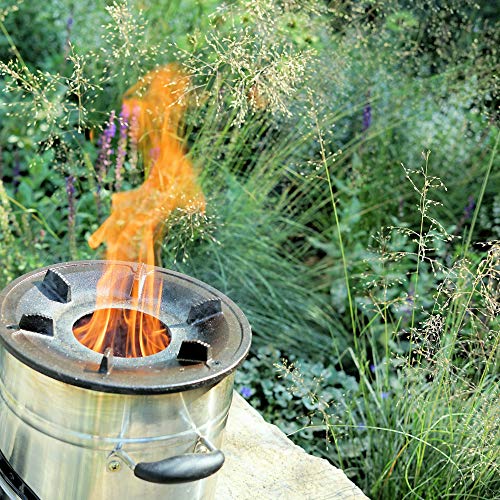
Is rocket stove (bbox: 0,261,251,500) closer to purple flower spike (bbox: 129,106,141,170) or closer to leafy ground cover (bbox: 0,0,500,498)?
leafy ground cover (bbox: 0,0,500,498)

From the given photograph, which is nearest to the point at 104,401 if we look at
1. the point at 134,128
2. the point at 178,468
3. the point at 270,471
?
the point at 178,468

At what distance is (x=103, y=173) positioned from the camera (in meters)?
3.07

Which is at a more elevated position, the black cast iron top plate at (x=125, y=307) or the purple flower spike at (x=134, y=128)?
the purple flower spike at (x=134, y=128)

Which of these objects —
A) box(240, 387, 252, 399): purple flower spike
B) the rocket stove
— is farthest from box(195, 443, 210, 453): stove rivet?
box(240, 387, 252, 399): purple flower spike

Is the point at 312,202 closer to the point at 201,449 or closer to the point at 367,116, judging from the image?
the point at 367,116

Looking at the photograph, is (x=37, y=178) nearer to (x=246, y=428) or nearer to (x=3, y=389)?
(x=246, y=428)

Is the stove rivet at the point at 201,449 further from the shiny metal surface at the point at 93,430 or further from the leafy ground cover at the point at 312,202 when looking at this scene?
the leafy ground cover at the point at 312,202

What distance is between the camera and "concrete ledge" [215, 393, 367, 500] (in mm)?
2303

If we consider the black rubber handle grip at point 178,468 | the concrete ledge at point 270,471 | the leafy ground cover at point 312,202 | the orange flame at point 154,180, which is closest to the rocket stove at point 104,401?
the black rubber handle grip at point 178,468

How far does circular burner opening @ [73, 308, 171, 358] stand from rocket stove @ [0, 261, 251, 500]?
0.05 feet

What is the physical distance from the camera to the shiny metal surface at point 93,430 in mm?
1682

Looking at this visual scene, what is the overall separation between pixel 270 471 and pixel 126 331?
2.22 feet

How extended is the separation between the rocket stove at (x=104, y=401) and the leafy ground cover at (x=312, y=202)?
0.75m

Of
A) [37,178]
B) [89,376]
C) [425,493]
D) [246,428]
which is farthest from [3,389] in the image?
[37,178]
